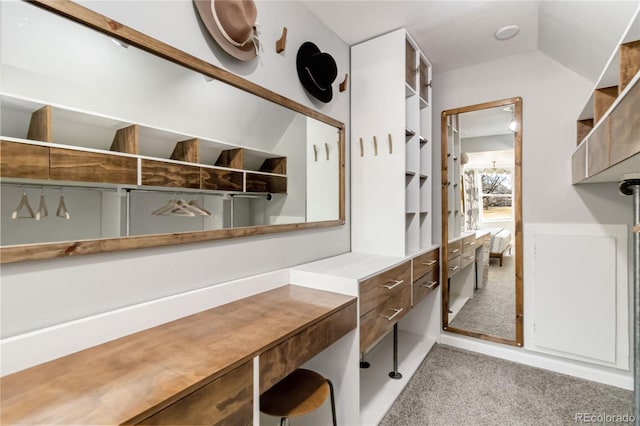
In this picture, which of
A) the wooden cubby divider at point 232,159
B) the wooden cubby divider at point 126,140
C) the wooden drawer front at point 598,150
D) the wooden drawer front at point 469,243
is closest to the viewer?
the wooden cubby divider at point 126,140

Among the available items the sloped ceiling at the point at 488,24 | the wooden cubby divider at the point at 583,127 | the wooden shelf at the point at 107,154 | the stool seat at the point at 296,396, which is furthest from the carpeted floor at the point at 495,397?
the sloped ceiling at the point at 488,24

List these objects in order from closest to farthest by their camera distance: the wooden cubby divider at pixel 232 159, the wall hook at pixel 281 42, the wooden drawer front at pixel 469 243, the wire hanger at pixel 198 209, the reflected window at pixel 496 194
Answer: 1. the wire hanger at pixel 198 209
2. the wooden cubby divider at pixel 232 159
3. the wall hook at pixel 281 42
4. the reflected window at pixel 496 194
5. the wooden drawer front at pixel 469 243

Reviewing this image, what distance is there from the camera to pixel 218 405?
33.9 inches

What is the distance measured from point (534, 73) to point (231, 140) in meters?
2.53

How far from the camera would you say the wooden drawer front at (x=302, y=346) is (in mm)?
1034

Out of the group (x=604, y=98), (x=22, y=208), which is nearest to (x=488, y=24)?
(x=604, y=98)

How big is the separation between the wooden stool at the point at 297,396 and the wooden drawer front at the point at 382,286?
0.39 metres

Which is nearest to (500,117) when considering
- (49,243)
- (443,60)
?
(443,60)

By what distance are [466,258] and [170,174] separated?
8.75 ft

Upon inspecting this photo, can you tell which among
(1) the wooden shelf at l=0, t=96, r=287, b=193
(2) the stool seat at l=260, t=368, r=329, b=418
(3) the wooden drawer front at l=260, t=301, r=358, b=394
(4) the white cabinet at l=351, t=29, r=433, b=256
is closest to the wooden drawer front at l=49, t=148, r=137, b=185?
(1) the wooden shelf at l=0, t=96, r=287, b=193

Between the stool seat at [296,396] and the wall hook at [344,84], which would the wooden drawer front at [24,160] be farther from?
the wall hook at [344,84]

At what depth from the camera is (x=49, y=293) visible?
0.96m

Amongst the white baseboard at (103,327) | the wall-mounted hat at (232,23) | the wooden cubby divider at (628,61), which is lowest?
the white baseboard at (103,327)

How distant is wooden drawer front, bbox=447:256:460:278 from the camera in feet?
9.49
